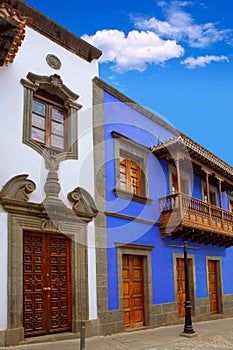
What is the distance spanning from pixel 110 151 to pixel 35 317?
484 cm

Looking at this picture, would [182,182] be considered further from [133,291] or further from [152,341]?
[152,341]

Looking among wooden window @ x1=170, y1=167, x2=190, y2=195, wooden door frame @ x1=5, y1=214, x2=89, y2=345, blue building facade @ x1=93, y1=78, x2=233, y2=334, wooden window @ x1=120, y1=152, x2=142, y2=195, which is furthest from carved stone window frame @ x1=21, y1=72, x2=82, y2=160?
wooden window @ x1=170, y1=167, x2=190, y2=195

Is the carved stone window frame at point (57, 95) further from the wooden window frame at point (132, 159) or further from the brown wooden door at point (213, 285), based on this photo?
the brown wooden door at point (213, 285)

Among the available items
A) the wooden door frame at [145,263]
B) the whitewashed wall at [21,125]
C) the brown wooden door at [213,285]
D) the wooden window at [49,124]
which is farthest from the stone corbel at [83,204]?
the brown wooden door at [213,285]

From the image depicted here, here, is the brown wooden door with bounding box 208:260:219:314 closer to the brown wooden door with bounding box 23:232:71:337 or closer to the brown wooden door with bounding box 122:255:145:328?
the brown wooden door with bounding box 122:255:145:328

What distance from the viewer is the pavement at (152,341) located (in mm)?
8164

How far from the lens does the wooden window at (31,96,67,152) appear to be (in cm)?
939

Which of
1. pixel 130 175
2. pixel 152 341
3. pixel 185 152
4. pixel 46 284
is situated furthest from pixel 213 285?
pixel 46 284

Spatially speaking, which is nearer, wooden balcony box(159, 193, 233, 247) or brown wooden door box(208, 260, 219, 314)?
wooden balcony box(159, 193, 233, 247)

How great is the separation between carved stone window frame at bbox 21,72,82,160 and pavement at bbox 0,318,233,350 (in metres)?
3.98

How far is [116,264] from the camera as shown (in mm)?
10508

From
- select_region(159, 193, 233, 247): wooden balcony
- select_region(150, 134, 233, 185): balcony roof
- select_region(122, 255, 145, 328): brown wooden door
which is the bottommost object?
select_region(122, 255, 145, 328): brown wooden door

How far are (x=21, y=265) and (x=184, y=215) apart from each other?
5592 millimetres

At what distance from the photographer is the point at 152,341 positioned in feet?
30.8
